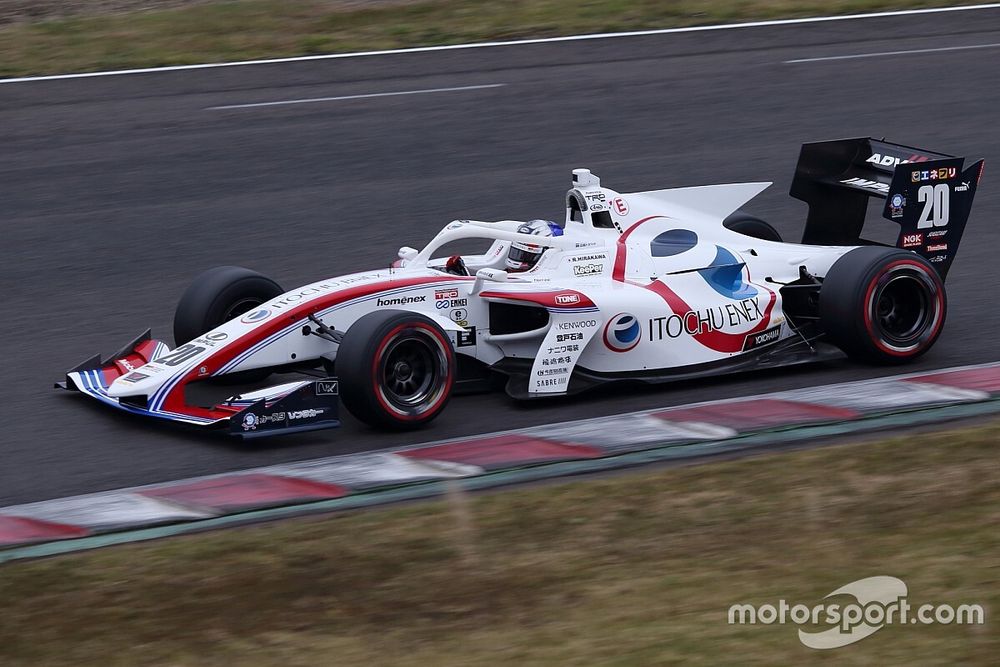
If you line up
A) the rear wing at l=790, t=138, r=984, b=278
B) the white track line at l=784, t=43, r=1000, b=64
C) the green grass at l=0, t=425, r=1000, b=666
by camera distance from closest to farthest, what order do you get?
the green grass at l=0, t=425, r=1000, b=666 < the rear wing at l=790, t=138, r=984, b=278 < the white track line at l=784, t=43, r=1000, b=64

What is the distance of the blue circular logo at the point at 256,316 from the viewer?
7.79 meters

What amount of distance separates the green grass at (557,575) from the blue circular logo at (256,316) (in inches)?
71.3

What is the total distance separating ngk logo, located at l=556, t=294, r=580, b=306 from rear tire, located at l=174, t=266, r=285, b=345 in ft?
5.66

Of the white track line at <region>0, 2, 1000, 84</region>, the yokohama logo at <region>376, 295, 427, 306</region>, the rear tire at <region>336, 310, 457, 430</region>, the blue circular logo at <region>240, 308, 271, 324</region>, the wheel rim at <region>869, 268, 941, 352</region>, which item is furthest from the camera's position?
the white track line at <region>0, 2, 1000, 84</region>

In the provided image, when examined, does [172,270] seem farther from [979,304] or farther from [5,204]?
[979,304]

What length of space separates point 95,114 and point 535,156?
14.8ft

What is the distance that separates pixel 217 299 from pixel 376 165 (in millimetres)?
5163

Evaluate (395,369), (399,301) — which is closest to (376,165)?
(399,301)

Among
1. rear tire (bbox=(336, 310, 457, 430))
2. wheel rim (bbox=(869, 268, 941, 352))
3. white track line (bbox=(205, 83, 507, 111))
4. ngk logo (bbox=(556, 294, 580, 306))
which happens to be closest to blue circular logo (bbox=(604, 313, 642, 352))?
ngk logo (bbox=(556, 294, 580, 306))

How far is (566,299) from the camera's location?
26.3 ft

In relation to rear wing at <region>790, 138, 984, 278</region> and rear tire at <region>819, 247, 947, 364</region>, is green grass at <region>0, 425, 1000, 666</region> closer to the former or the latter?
rear tire at <region>819, 247, 947, 364</region>

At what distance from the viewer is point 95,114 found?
14.5m

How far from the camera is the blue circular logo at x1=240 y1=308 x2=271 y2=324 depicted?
7785 mm

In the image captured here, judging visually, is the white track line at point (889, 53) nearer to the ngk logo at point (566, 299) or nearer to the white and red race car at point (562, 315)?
the white and red race car at point (562, 315)
